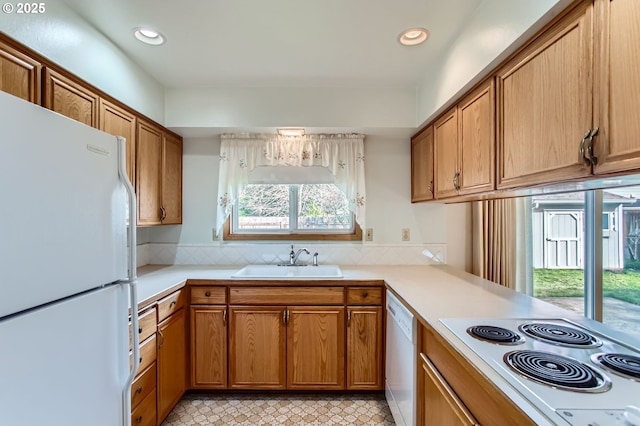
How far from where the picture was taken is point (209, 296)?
2211mm

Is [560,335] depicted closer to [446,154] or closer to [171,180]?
[446,154]

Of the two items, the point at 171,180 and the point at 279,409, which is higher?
the point at 171,180

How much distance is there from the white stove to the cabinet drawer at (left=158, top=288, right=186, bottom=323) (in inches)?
64.8

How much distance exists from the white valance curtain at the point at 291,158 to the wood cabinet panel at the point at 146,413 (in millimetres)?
1373

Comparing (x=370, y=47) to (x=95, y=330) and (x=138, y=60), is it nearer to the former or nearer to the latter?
(x=138, y=60)

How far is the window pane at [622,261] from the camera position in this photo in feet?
6.99

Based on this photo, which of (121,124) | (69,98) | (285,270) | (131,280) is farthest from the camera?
(285,270)

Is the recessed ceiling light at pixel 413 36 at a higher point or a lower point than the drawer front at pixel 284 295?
higher

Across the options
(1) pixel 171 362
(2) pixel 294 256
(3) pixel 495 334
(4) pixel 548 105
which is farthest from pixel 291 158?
(3) pixel 495 334

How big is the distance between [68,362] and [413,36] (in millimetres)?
2151

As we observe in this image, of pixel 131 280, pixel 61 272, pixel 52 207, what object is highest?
pixel 52 207

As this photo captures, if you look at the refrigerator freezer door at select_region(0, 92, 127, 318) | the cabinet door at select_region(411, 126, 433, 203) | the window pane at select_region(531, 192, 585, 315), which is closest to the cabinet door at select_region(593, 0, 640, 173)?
the cabinet door at select_region(411, 126, 433, 203)

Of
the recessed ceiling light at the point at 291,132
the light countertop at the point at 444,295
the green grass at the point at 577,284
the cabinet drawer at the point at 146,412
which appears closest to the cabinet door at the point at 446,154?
the light countertop at the point at 444,295

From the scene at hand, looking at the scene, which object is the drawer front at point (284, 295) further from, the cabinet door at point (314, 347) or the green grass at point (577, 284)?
the green grass at point (577, 284)
